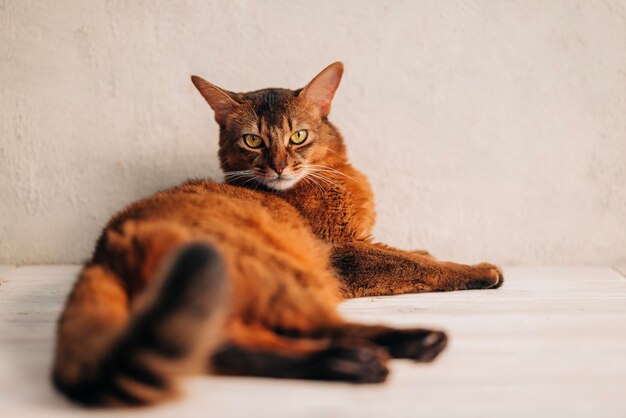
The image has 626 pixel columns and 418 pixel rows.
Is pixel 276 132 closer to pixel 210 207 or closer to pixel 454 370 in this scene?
pixel 210 207

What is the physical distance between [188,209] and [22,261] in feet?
4.76

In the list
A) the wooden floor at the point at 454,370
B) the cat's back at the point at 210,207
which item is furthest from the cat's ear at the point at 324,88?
the wooden floor at the point at 454,370

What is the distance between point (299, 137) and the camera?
2.30 meters

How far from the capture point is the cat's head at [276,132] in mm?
2234

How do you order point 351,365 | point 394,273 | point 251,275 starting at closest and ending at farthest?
point 351,365, point 251,275, point 394,273

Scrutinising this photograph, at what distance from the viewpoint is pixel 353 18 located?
2.63 meters

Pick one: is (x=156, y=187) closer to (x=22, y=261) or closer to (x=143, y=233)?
(x=22, y=261)

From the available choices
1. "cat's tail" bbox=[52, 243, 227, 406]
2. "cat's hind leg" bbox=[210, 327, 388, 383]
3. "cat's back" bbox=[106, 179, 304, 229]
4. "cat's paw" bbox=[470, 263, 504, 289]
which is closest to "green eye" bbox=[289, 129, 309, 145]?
"cat's back" bbox=[106, 179, 304, 229]

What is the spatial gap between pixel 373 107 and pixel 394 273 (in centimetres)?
90

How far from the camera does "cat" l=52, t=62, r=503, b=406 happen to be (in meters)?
1.06

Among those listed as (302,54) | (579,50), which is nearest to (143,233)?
(302,54)

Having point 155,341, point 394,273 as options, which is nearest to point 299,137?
point 394,273

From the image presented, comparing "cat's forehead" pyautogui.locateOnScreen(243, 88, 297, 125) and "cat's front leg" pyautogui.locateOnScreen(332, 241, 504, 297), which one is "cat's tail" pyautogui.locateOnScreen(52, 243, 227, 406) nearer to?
"cat's front leg" pyautogui.locateOnScreen(332, 241, 504, 297)

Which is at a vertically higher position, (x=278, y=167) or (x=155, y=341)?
(x=278, y=167)
